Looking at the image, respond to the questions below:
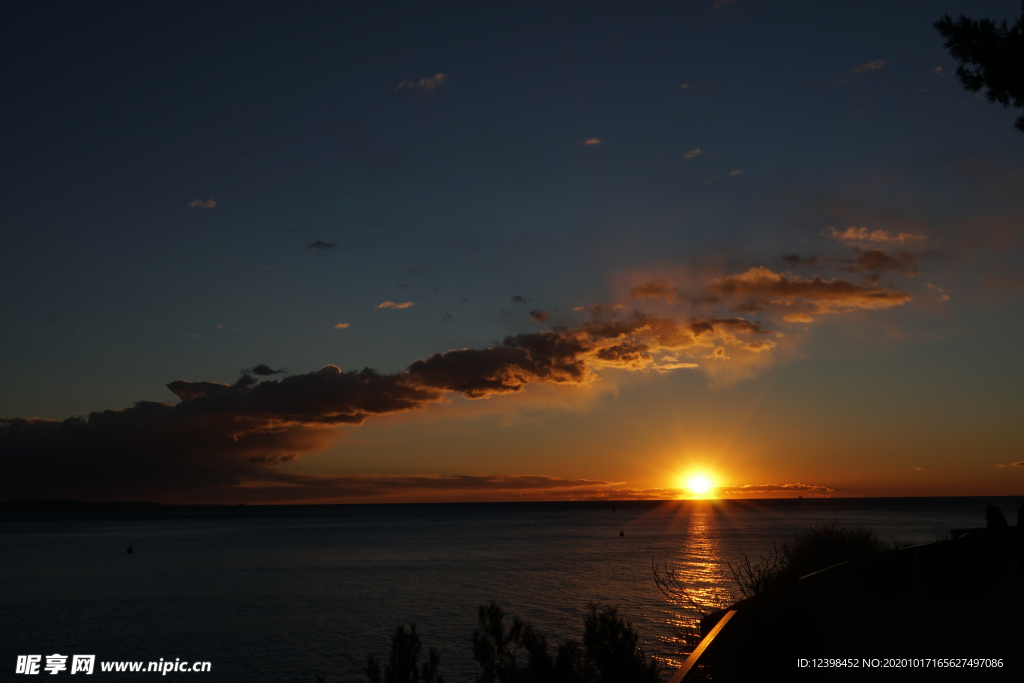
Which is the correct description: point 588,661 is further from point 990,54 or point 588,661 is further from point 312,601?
point 312,601

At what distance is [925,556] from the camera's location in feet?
43.4

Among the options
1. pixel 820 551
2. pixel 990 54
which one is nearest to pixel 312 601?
pixel 820 551

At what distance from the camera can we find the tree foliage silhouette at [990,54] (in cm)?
1124

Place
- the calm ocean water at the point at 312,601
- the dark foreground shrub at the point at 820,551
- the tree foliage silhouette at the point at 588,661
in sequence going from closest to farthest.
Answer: the tree foliage silhouette at the point at 588,661, the dark foreground shrub at the point at 820,551, the calm ocean water at the point at 312,601

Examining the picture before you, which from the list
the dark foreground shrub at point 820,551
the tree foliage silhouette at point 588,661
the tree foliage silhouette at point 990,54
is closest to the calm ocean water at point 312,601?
the dark foreground shrub at point 820,551

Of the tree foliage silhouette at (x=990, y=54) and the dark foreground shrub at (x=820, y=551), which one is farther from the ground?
the tree foliage silhouette at (x=990, y=54)

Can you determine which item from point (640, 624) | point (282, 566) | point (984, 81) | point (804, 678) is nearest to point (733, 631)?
point (804, 678)

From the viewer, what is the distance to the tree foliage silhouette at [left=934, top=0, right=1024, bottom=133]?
443 inches

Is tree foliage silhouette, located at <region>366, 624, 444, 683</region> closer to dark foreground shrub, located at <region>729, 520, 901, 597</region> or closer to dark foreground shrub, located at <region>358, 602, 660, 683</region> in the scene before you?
dark foreground shrub, located at <region>358, 602, 660, 683</region>

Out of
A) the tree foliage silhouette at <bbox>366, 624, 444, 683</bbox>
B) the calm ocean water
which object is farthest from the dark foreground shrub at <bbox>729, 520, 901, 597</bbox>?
the tree foliage silhouette at <bbox>366, 624, 444, 683</bbox>

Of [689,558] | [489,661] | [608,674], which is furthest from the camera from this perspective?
[689,558]

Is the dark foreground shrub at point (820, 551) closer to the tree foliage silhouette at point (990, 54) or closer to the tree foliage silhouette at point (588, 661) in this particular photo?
the tree foliage silhouette at point (588, 661)

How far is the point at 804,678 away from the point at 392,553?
67.6 meters

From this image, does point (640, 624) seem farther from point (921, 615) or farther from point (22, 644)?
point (22, 644)
